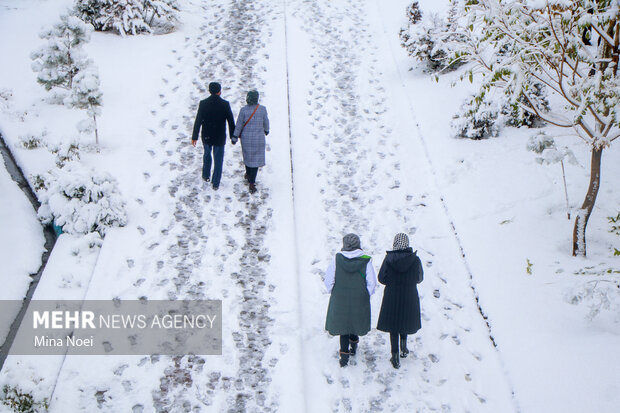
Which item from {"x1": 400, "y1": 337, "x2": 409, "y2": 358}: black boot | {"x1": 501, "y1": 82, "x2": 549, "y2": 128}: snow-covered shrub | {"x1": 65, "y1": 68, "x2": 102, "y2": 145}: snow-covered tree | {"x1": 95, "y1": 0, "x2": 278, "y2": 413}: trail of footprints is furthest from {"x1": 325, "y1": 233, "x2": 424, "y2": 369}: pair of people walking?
{"x1": 65, "y1": 68, "x2": 102, "y2": 145}: snow-covered tree

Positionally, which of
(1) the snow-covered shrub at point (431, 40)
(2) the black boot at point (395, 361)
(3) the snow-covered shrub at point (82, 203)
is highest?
(1) the snow-covered shrub at point (431, 40)

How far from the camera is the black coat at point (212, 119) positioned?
899cm

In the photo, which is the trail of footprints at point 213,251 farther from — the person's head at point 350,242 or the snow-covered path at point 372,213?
the person's head at point 350,242

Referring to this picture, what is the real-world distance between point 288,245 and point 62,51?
6.27 m

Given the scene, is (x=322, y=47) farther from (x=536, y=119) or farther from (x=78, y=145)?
(x=78, y=145)

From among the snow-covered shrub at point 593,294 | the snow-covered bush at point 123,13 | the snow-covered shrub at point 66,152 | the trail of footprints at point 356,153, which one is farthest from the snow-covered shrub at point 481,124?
the snow-covered bush at point 123,13

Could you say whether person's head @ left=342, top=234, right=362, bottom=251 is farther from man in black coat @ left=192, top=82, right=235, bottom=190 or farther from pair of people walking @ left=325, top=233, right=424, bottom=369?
man in black coat @ left=192, top=82, right=235, bottom=190

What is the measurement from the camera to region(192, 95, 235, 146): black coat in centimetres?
899

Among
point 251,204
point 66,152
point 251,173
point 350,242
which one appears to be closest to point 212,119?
point 251,173

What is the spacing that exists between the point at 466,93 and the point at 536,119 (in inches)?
71.0

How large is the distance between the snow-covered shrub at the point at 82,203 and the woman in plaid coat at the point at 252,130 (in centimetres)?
221

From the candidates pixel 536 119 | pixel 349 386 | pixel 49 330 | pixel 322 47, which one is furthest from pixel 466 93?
pixel 49 330

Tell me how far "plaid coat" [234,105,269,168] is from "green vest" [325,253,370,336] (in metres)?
3.61

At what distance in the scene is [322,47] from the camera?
1420 centimetres
